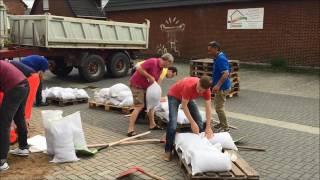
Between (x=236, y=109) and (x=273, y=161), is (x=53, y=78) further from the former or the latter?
(x=273, y=161)

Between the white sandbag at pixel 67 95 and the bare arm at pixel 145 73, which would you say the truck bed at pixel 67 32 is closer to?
the white sandbag at pixel 67 95

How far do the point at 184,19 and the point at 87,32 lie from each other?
8.81 meters

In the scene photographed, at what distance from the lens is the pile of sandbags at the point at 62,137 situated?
218 inches

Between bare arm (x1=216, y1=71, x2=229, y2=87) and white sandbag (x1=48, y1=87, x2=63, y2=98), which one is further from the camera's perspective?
white sandbag (x1=48, y1=87, x2=63, y2=98)

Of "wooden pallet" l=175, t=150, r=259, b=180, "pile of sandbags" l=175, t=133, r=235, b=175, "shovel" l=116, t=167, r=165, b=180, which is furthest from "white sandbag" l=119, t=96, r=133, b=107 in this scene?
"wooden pallet" l=175, t=150, r=259, b=180

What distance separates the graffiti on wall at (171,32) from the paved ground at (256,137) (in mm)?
8592

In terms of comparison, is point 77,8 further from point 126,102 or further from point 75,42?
point 126,102

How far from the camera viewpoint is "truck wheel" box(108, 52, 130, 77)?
15.0 metres

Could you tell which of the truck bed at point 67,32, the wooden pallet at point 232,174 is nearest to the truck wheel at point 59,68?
the truck bed at point 67,32

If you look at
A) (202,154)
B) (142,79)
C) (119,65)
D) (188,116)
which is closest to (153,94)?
(142,79)

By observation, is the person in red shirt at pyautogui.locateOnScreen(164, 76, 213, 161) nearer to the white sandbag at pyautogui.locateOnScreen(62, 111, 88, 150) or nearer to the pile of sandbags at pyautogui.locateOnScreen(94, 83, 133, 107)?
the white sandbag at pyautogui.locateOnScreen(62, 111, 88, 150)

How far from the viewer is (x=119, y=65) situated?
1544cm

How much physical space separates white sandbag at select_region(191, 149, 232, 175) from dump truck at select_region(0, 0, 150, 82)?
8.55m

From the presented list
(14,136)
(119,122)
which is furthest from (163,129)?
(14,136)
